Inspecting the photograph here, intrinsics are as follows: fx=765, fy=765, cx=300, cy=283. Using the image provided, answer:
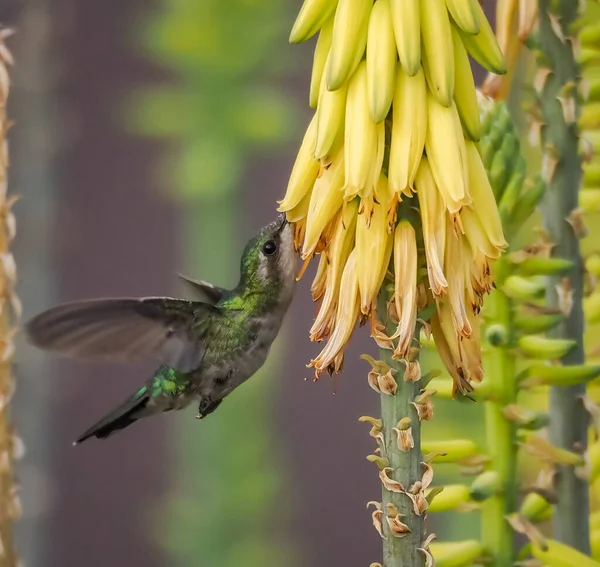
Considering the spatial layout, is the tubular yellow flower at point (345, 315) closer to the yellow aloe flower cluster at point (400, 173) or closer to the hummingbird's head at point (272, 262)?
the yellow aloe flower cluster at point (400, 173)

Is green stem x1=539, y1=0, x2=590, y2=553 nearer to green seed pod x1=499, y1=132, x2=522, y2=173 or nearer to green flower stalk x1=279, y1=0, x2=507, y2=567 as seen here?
green seed pod x1=499, y1=132, x2=522, y2=173

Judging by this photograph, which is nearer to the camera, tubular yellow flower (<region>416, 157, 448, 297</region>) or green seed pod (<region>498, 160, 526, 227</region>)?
tubular yellow flower (<region>416, 157, 448, 297</region>)

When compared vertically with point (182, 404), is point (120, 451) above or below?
below

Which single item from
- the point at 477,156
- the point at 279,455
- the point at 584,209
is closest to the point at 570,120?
the point at 584,209

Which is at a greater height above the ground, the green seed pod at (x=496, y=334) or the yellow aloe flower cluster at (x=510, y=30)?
the yellow aloe flower cluster at (x=510, y=30)

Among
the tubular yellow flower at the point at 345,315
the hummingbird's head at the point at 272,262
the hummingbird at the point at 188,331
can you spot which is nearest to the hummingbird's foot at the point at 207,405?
the hummingbird at the point at 188,331

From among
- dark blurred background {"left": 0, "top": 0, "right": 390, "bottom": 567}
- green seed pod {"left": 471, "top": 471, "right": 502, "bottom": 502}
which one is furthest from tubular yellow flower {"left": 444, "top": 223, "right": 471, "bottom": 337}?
dark blurred background {"left": 0, "top": 0, "right": 390, "bottom": 567}

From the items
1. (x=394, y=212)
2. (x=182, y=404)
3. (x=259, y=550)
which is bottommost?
(x=259, y=550)

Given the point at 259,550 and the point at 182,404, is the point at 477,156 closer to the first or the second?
the point at 182,404
